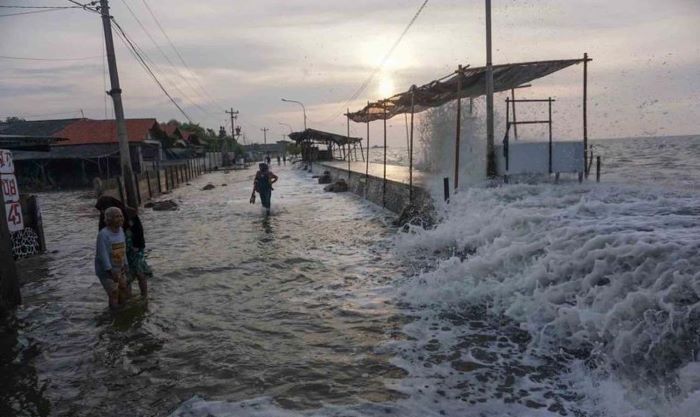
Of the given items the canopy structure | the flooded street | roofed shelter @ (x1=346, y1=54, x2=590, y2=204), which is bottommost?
the flooded street

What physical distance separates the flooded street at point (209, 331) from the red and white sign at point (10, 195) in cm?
111

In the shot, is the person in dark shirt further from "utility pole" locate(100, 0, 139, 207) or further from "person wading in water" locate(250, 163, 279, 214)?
"utility pole" locate(100, 0, 139, 207)

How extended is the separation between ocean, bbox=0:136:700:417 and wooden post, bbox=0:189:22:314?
0.90 ft

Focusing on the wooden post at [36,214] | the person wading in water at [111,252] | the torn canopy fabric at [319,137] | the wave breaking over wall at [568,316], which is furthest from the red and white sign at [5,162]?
the torn canopy fabric at [319,137]

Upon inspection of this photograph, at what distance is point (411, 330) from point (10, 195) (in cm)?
706

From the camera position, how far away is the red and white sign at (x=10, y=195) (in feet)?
26.2

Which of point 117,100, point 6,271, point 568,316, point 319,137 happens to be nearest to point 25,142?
point 6,271

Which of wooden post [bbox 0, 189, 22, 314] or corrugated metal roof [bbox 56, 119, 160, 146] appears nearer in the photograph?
wooden post [bbox 0, 189, 22, 314]

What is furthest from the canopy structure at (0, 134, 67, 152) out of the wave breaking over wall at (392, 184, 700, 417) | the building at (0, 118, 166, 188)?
the building at (0, 118, 166, 188)

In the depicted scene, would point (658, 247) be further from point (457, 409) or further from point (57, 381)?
point (57, 381)

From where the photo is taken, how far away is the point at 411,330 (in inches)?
217

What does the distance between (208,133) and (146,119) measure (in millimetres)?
41779

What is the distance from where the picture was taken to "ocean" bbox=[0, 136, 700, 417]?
13.2 ft

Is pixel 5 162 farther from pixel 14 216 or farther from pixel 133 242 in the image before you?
pixel 133 242
